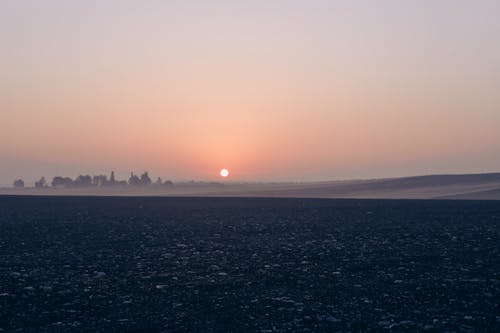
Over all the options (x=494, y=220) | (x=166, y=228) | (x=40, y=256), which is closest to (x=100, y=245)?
(x=40, y=256)

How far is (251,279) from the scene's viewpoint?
13.8 meters

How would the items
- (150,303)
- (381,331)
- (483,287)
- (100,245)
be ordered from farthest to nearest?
(100,245) → (483,287) → (150,303) → (381,331)

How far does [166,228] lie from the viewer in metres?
26.5

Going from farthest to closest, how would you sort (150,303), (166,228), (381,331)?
(166,228) → (150,303) → (381,331)

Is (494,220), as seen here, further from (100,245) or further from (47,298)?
(47,298)

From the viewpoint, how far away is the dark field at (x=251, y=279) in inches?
399

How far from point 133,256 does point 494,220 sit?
2100 centimetres

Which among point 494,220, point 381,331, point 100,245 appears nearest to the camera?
point 381,331

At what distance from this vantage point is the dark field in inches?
399

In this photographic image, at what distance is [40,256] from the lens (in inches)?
685

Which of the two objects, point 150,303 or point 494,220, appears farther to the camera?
point 494,220

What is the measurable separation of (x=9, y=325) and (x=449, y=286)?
31.1ft

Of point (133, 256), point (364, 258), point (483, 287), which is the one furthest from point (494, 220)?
point (133, 256)

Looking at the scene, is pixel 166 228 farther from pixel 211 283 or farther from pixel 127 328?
pixel 127 328
